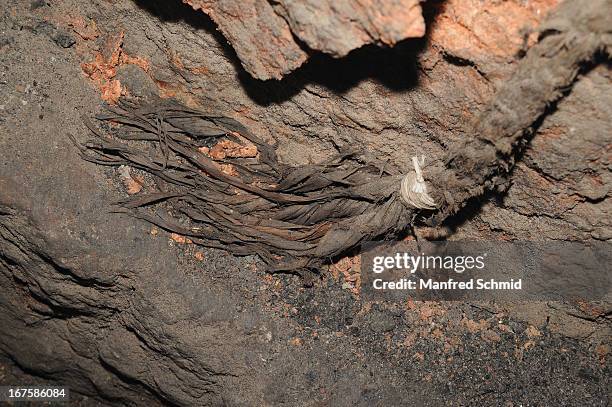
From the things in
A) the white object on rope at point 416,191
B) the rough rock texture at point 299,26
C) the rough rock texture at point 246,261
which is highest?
the rough rock texture at point 299,26

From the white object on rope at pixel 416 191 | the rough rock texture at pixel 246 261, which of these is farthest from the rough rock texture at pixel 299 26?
the white object on rope at pixel 416 191

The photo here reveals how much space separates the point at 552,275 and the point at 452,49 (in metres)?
0.74

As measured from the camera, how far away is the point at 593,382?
1.60 m

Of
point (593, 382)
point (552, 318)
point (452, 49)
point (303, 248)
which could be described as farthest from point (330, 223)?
point (593, 382)

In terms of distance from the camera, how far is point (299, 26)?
1140mm

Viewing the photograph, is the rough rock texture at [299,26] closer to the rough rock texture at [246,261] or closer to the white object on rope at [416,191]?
the rough rock texture at [246,261]

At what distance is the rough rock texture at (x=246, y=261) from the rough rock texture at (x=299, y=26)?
0.43ft

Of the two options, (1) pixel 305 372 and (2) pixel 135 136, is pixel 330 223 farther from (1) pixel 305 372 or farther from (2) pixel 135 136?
(2) pixel 135 136

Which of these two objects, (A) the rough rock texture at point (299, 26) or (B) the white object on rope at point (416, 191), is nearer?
(A) the rough rock texture at point (299, 26)

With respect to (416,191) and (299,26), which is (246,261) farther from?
(299,26)

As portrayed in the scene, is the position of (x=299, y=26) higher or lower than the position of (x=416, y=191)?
higher

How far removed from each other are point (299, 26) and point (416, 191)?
478mm

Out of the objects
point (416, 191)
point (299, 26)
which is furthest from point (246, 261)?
point (299, 26)

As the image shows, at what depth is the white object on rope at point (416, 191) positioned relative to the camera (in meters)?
1.34
